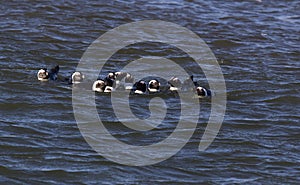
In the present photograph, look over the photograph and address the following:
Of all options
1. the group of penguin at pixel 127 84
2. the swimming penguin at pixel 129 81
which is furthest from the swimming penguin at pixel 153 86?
the swimming penguin at pixel 129 81

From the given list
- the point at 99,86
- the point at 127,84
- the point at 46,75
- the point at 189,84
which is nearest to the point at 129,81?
the point at 127,84

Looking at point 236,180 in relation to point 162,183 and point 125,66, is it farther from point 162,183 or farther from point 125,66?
point 125,66

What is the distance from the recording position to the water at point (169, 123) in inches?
436

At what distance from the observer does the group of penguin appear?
13.9 m

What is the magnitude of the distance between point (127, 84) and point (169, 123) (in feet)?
5.02

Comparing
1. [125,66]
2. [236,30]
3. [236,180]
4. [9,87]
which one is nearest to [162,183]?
[236,180]

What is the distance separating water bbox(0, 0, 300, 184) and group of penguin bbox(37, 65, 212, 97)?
0.56ft

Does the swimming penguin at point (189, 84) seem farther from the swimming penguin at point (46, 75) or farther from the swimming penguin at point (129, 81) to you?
the swimming penguin at point (46, 75)

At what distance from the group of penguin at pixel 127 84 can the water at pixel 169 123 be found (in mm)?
171

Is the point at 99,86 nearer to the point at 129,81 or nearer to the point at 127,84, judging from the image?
→ the point at 127,84

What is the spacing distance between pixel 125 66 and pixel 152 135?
3.35m

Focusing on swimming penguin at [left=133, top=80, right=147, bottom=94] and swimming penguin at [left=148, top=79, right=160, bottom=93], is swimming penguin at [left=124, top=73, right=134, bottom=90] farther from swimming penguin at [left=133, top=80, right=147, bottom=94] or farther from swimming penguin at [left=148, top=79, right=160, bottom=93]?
swimming penguin at [left=148, top=79, right=160, bottom=93]

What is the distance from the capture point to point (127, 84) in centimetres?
1415

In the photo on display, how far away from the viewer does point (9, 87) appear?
45.4 ft
